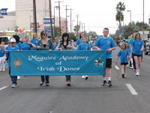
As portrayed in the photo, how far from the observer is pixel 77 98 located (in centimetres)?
1195

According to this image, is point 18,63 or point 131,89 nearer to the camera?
point 131,89

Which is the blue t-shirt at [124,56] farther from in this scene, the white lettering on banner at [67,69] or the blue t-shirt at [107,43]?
the white lettering on banner at [67,69]

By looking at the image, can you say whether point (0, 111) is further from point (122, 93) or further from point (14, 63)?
point (14, 63)

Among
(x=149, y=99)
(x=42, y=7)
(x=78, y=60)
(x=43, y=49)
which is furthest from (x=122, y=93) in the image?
(x=42, y=7)

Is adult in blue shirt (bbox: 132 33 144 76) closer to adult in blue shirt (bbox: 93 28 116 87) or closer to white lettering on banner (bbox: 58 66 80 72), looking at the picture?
adult in blue shirt (bbox: 93 28 116 87)

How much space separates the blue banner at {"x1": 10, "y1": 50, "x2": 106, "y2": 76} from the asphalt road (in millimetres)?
505

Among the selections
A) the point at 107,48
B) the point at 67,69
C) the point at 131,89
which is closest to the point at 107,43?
the point at 107,48

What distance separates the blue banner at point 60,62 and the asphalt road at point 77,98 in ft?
1.66

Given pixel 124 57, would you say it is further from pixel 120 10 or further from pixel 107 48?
pixel 120 10

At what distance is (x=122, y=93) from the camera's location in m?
12.9

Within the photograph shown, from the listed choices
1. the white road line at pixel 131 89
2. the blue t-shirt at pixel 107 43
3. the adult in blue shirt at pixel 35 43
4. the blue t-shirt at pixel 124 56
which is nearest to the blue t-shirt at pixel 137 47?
the blue t-shirt at pixel 124 56

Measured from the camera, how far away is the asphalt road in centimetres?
1020

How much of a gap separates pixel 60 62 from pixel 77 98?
3195 millimetres

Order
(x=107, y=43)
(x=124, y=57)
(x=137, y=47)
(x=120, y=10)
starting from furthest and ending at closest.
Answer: (x=120, y=10) < (x=137, y=47) < (x=124, y=57) < (x=107, y=43)
